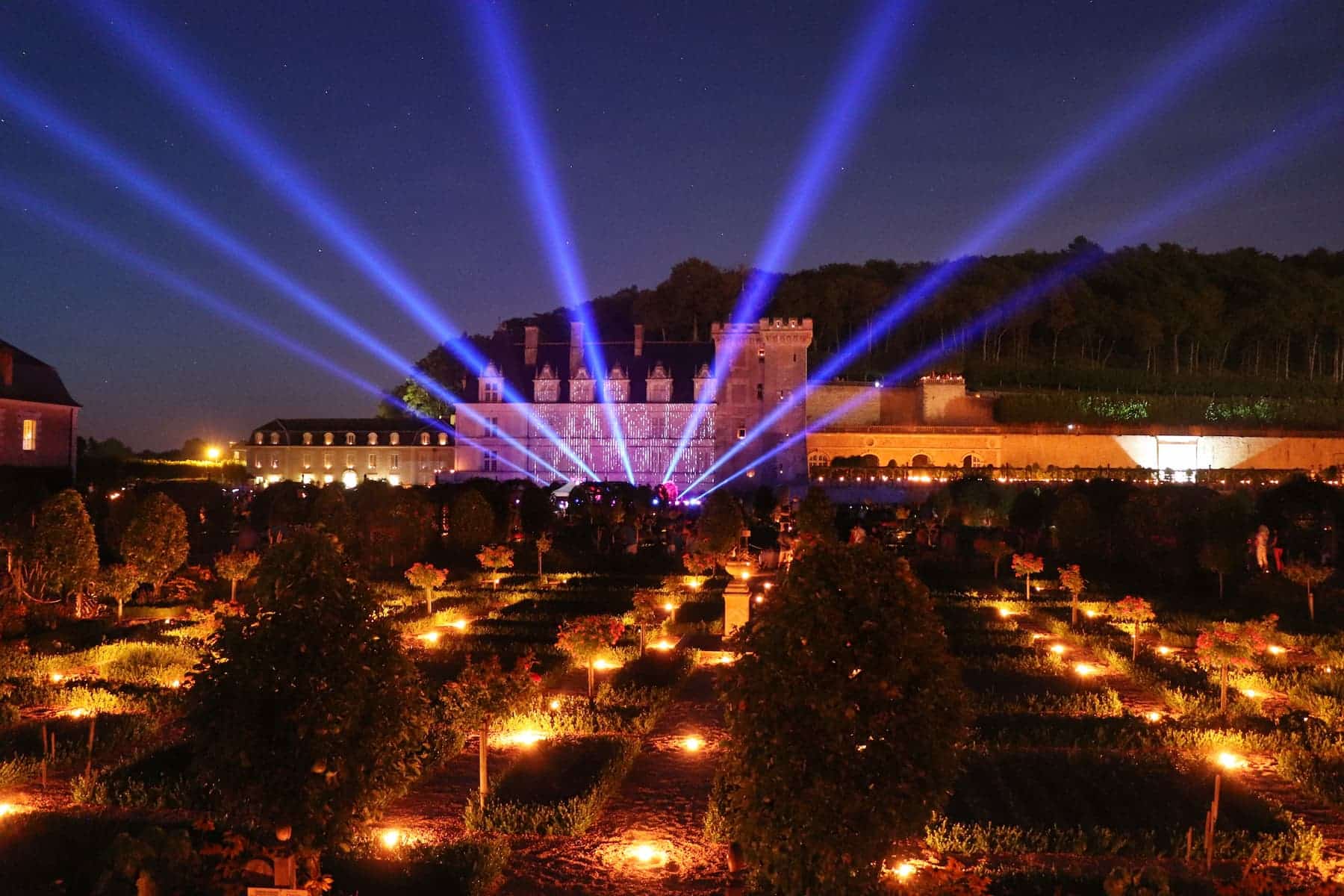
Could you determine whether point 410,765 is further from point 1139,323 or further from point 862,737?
point 1139,323

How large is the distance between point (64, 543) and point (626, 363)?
53.2 m

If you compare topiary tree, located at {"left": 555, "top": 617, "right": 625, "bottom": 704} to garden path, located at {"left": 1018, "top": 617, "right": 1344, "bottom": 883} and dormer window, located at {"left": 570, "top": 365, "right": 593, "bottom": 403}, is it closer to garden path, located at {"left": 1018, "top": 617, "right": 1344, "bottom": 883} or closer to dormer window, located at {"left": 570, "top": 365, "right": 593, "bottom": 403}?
garden path, located at {"left": 1018, "top": 617, "right": 1344, "bottom": 883}

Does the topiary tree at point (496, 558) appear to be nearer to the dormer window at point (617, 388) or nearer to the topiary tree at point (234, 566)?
the topiary tree at point (234, 566)

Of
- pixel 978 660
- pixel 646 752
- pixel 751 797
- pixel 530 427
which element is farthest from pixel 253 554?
pixel 530 427

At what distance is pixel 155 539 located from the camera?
69.6 feet

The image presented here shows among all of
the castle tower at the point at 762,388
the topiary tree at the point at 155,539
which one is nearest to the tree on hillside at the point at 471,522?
the topiary tree at the point at 155,539

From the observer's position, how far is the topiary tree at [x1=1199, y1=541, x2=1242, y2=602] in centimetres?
2556

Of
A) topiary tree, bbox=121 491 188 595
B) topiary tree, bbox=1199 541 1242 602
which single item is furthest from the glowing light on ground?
topiary tree, bbox=1199 541 1242 602

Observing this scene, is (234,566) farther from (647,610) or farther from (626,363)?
(626,363)

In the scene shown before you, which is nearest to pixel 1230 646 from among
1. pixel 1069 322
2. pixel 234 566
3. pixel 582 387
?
pixel 234 566

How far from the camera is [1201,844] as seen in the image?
8938mm

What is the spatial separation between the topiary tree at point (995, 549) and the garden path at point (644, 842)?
20.0 meters

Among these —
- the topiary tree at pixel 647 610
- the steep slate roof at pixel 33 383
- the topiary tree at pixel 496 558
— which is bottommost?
the topiary tree at pixel 647 610

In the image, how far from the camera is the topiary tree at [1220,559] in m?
25.6
